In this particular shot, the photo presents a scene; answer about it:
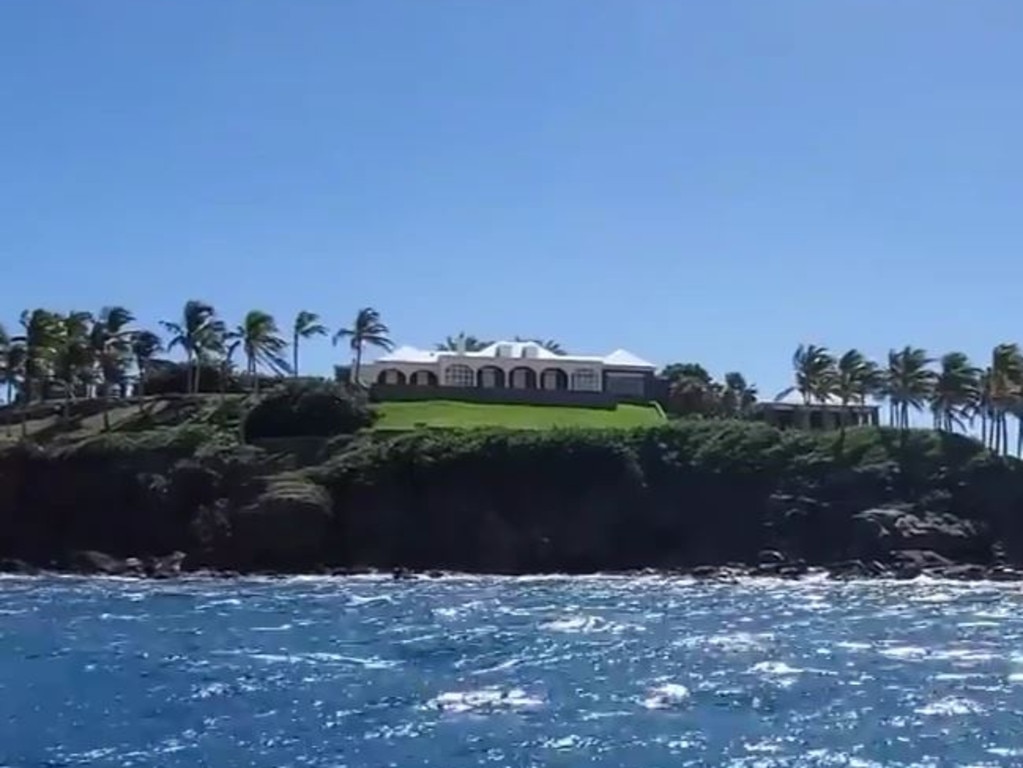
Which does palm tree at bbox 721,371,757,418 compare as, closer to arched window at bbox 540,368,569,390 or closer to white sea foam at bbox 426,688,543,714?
arched window at bbox 540,368,569,390

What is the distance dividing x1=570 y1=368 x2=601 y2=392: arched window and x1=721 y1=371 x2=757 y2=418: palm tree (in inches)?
462

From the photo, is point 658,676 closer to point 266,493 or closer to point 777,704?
point 777,704

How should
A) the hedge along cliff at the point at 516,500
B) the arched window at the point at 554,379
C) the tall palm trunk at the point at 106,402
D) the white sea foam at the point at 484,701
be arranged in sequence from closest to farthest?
the white sea foam at the point at 484,701, the hedge along cliff at the point at 516,500, the tall palm trunk at the point at 106,402, the arched window at the point at 554,379

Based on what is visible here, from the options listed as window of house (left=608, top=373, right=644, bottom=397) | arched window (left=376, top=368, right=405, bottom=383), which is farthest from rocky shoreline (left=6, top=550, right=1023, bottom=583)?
arched window (left=376, top=368, right=405, bottom=383)

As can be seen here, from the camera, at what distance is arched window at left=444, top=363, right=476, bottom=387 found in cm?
13350

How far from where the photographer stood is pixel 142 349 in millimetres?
123000

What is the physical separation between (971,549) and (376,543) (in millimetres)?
35588

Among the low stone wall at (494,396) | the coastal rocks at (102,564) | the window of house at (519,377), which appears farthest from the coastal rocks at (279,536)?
the window of house at (519,377)

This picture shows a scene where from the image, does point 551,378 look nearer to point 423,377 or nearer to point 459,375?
point 459,375

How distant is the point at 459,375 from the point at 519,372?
5.35 meters

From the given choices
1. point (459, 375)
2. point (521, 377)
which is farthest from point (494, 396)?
point (521, 377)

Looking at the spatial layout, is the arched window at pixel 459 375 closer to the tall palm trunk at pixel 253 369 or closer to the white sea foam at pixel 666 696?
the tall palm trunk at pixel 253 369

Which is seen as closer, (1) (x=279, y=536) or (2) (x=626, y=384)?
(1) (x=279, y=536)

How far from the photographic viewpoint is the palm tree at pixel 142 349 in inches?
4828
